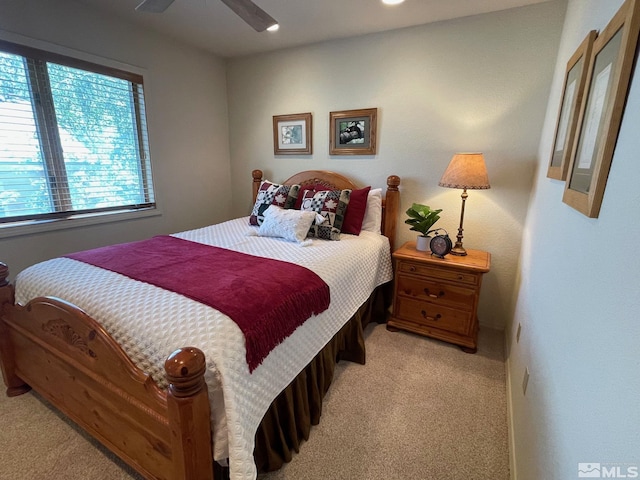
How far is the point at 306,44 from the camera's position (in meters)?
2.97

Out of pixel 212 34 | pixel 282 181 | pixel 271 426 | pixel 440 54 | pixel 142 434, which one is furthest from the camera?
pixel 282 181

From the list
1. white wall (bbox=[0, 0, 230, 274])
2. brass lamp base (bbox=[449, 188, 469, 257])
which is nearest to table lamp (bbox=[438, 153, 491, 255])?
brass lamp base (bbox=[449, 188, 469, 257])

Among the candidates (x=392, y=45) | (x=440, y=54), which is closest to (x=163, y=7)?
(x=392, y=45)

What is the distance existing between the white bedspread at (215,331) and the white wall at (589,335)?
0.98 meters

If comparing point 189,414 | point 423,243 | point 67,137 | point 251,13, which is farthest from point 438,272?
point 67,137

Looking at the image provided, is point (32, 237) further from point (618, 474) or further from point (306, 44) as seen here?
point (618, 474)

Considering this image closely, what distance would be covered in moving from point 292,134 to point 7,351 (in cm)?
276

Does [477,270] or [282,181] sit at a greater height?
[282,181]

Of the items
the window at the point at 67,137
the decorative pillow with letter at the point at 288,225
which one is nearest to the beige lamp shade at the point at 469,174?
the decorative pillow with letter at the point at 288,225

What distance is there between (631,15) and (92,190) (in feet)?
10.8

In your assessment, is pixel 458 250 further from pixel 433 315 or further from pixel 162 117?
pixel 162 117

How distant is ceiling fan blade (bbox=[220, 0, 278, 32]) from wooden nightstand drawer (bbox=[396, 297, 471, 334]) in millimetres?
2129

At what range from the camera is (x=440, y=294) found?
7.68 feet

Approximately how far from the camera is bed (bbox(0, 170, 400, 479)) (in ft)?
3.37
